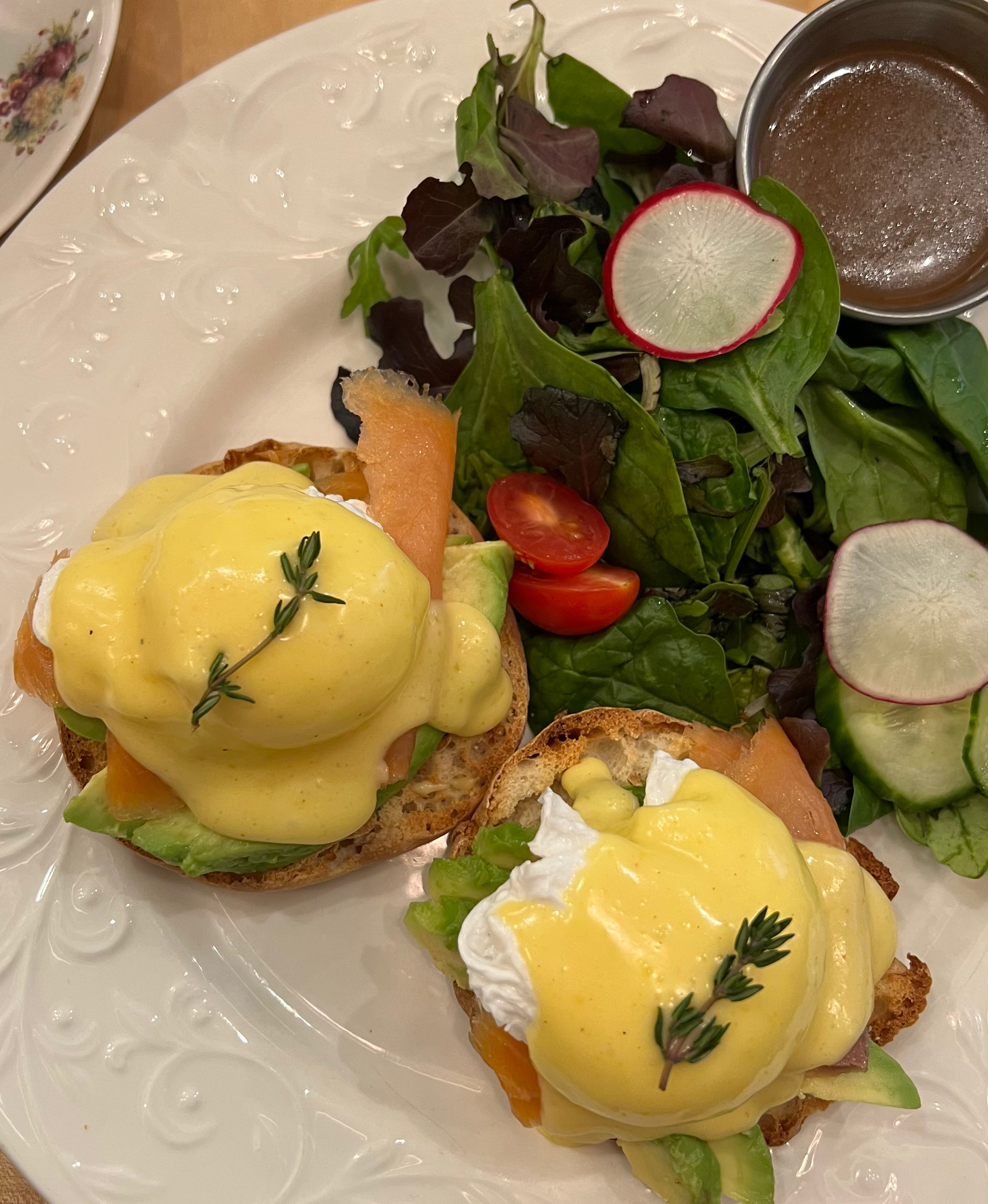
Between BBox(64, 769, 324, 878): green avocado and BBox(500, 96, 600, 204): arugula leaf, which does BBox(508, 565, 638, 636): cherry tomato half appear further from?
BBox(500, 96, 600, 204): arugula leaf

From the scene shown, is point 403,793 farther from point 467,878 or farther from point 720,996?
point 720,996

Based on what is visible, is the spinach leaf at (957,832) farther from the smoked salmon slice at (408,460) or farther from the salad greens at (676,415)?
the smoked salmon slice at (408,460)

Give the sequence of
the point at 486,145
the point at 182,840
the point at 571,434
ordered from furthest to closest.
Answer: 1. the point at 486,145
2. the point at 571,434
3. the point at 182,840

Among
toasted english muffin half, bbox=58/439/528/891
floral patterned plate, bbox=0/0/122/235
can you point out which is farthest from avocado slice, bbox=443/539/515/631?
floral patterned plate, bbox=0/0/122/235

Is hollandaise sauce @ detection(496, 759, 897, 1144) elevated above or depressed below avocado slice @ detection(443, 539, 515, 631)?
below

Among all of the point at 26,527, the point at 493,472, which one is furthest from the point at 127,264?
the point at 493,472

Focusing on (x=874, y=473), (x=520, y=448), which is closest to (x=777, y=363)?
(x=874, y=473)
